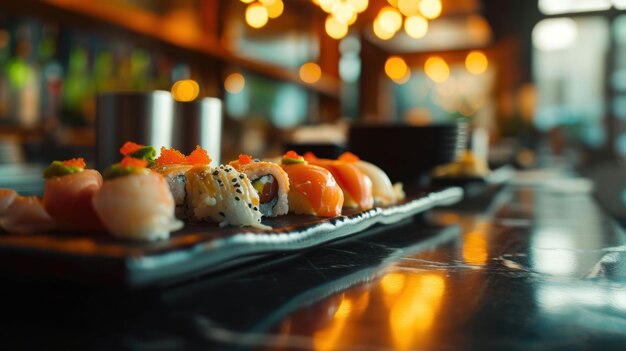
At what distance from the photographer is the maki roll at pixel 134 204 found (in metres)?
0.70

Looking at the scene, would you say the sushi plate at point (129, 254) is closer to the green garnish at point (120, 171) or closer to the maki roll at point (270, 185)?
the green garnish at point (120, 171)

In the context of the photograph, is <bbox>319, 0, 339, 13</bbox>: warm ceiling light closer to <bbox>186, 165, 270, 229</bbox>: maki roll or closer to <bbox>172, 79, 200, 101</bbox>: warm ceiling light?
<bbox>172, 79, 200, 101</bbox>: warm ceiling light

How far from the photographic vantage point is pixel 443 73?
1062 centimetres

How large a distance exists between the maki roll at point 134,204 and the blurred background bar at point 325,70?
1.05 m

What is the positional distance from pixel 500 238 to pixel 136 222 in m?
0.86

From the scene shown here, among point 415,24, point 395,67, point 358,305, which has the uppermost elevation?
point 395,67

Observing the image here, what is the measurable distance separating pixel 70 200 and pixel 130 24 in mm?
2746

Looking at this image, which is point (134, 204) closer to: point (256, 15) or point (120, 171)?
point (120, 171)

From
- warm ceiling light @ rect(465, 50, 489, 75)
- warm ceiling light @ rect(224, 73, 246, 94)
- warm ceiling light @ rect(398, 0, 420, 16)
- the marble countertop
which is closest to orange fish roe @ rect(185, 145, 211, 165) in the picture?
the marble countertop

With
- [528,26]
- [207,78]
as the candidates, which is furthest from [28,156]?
[528,26]

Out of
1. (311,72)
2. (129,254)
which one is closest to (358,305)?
(129,254)

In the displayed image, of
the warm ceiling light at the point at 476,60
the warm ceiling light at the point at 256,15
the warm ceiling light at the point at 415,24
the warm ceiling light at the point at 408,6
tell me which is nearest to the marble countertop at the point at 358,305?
the warm ceiling light at the point at 256,15

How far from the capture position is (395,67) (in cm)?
1049

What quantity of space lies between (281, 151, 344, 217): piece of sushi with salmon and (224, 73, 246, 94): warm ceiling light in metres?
3.81
